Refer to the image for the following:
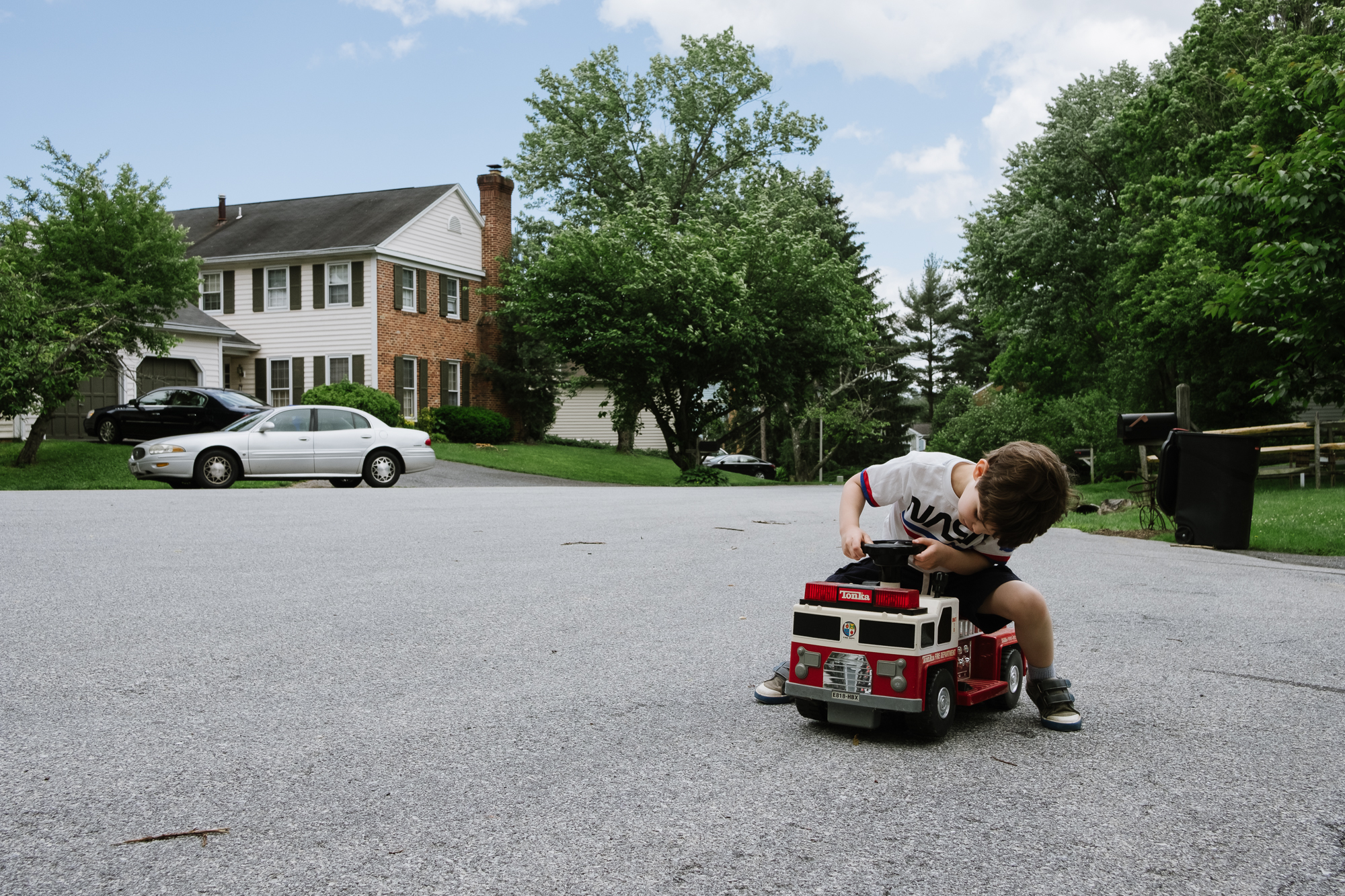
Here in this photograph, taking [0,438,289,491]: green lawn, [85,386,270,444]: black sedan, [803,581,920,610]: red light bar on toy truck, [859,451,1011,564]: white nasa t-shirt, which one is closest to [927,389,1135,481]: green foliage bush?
[85,386,270,444]: black sedan

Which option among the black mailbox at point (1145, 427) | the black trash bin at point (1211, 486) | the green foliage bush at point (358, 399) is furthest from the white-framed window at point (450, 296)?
the black trash bin at point (1211, 486)

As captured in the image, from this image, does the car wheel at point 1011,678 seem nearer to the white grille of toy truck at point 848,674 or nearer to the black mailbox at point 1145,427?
the white grille of toy truck at point 848,674

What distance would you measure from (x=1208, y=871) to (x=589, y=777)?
1.61m

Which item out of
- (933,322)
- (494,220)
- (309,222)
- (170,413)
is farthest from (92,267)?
(933,322)

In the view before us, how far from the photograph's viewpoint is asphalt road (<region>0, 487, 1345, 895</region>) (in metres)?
2.52

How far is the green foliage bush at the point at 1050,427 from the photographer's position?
31703 millimetres

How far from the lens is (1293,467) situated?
23.4 m

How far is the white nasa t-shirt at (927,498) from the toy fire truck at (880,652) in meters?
0.16

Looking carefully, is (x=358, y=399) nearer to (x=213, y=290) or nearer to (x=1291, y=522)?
(x=213, y=290)

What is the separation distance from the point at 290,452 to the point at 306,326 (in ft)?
61.8

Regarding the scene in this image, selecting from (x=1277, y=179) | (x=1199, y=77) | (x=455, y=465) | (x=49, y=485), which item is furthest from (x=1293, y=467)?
(x=49, y=485)

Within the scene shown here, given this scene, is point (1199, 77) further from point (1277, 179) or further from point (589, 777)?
point (589, 777)

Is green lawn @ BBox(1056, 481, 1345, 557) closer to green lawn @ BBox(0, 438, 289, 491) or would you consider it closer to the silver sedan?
the silver sedan

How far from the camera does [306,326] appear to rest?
3534 centimetres
